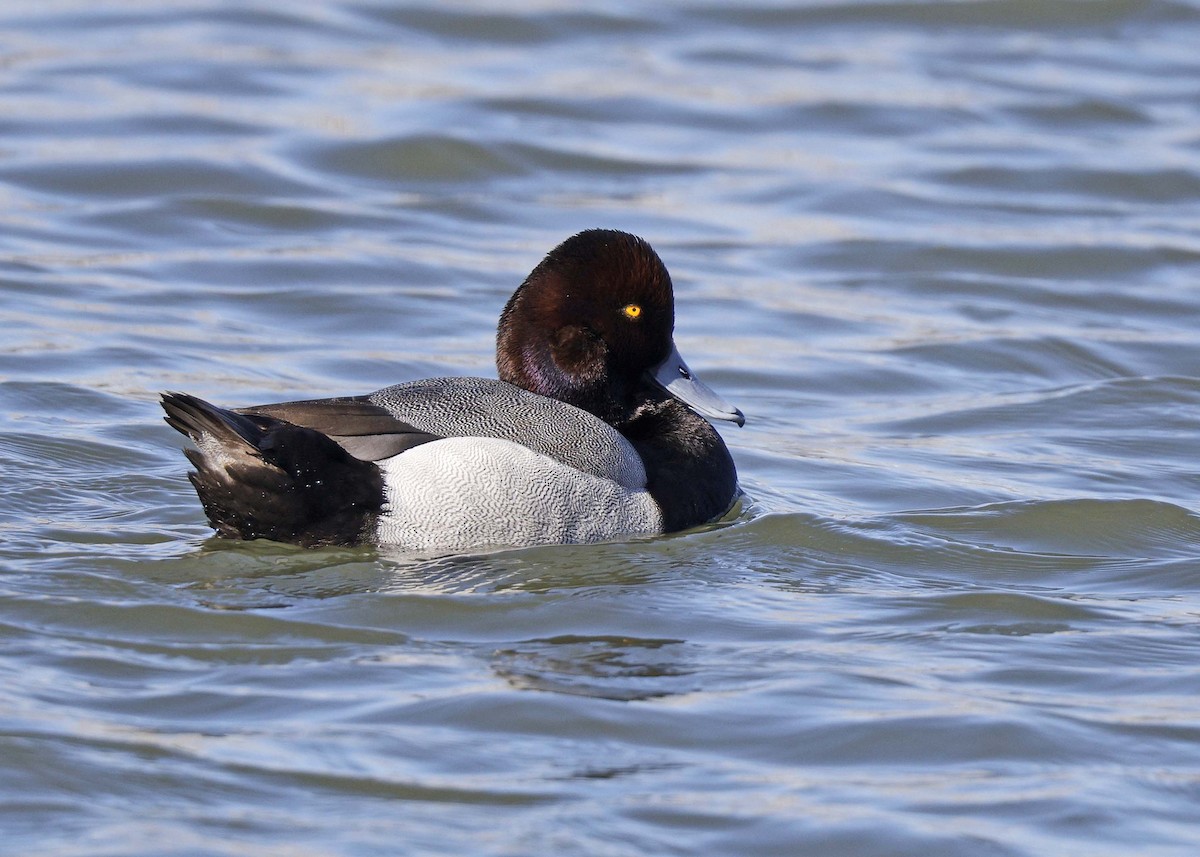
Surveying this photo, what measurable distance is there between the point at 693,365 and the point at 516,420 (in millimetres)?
2991

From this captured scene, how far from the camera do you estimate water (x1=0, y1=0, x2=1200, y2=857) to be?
4.23 metres

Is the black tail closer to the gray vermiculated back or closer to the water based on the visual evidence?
the water

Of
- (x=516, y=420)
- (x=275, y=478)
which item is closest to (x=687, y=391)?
(x=516, y=420)

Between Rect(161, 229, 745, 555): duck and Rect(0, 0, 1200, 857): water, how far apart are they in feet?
0.39

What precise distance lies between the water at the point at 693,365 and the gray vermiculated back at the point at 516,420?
0.29 meters

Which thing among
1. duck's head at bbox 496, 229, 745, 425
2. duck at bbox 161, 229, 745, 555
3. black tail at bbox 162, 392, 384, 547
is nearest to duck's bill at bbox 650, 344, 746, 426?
duck at bbox 161, 229, 745, 555

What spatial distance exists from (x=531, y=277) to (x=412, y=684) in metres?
1.98

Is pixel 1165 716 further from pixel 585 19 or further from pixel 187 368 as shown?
pixel 585 19

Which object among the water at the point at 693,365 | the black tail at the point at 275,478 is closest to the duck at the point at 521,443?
A: the black tail at the point at 275,478

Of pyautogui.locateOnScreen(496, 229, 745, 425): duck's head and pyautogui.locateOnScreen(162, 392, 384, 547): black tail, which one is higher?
pyautogui.locateOnScreen(496, 229, 745, 425): duck's head

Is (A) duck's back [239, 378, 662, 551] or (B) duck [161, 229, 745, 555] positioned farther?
(A) duck's back [239, 378, 662, 551]

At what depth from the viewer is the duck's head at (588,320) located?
627 centimetres

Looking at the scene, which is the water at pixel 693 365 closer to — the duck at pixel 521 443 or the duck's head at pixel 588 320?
the duck at pixel 521 443

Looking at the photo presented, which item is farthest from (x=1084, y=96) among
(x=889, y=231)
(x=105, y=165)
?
(x=105, y=165)
